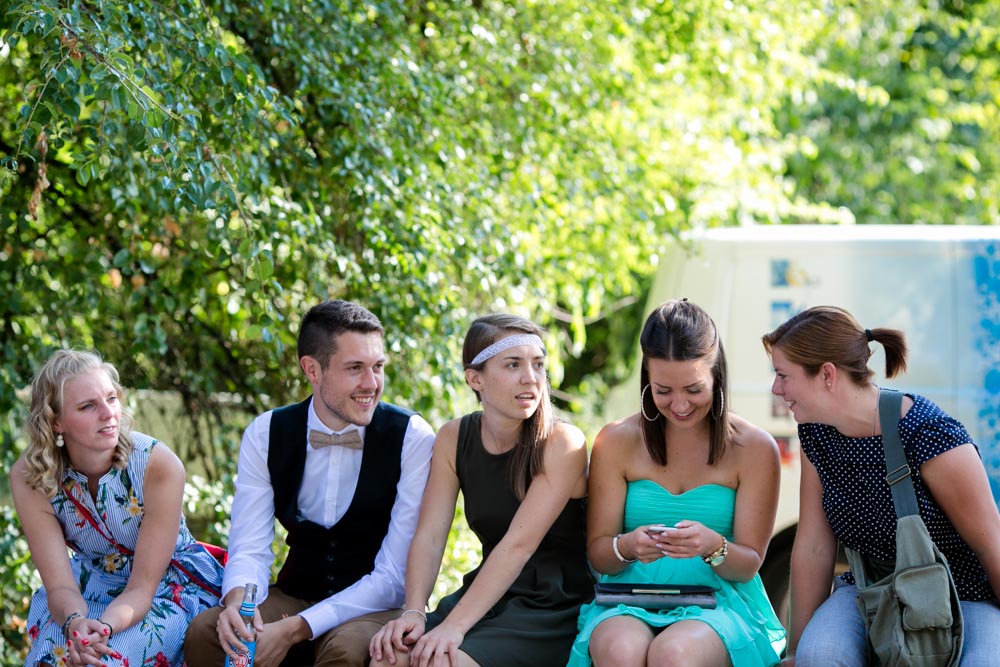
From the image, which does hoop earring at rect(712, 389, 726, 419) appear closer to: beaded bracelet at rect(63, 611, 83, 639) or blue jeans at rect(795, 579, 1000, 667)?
blue jeans at rect(795, 579, 1000, 667)

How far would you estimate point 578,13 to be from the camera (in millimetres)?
6227

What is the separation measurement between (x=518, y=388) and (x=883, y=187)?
8733 mm

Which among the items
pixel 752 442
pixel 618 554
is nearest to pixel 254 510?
pixel 618 554

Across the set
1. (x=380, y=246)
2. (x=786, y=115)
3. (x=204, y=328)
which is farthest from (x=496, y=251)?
(x=786, y=115)

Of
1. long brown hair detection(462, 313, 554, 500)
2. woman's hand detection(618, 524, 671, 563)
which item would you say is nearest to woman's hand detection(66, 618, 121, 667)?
long brown hair detection(462, 313, 554, 500)

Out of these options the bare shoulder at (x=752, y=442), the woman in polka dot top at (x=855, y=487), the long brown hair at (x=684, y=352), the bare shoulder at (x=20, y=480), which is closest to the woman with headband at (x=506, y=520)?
the long brown hair at (x=684, y=352)

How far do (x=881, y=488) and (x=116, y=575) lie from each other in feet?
7.86

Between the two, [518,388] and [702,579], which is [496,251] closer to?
[518,388]

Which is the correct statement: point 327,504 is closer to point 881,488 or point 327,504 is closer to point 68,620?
Answer: point 68,620

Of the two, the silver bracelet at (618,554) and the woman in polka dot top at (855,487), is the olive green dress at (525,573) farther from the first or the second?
the woman in polka dot top at (855,487)

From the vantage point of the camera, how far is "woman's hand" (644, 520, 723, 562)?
325cm

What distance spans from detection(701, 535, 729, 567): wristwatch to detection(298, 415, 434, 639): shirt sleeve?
95 centimetres

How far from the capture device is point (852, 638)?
316cm

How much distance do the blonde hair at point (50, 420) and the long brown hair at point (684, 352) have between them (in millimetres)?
1654
